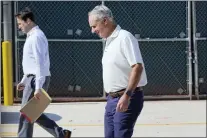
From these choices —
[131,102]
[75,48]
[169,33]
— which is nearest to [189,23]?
[169,33]

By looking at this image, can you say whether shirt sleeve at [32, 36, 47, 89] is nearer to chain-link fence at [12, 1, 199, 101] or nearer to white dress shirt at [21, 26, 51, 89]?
white dress shirt at [21, 26, 51, 89]

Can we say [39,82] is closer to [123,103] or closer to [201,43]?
[123,103]

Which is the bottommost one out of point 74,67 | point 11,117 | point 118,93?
point 11,117

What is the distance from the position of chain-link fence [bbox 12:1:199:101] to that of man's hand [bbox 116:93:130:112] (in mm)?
5866

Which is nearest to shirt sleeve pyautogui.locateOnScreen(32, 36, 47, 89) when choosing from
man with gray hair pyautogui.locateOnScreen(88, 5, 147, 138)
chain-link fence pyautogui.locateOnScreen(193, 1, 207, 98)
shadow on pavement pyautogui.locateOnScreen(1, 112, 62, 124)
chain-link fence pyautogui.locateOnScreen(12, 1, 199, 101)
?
man with gray hair pyautogui.locateOnScreen(88, 5, 147, 138)

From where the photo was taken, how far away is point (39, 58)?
19.1 ft

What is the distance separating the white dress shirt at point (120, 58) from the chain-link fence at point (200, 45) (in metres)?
5.97

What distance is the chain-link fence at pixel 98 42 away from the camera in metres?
10.2

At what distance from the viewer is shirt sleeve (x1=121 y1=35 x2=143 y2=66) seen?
446cm

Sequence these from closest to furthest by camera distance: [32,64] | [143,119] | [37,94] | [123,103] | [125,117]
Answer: [123,103]
[125,117]
[37,94]
[32,64]
[143,119]

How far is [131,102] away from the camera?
15.0ft

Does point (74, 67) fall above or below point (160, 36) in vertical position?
below

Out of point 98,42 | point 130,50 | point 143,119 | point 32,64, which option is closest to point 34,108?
point 32,64

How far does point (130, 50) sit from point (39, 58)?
1669 millimetres
